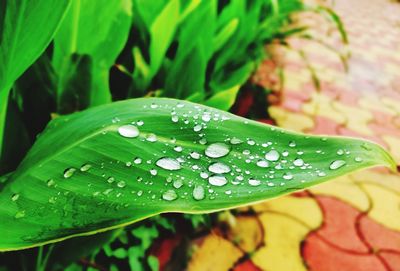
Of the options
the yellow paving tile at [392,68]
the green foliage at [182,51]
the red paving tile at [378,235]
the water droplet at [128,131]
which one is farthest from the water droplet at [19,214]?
the yellow paving tile at [392,68]

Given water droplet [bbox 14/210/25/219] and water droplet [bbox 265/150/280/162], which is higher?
water droplet [bbox 265/150/280/162]

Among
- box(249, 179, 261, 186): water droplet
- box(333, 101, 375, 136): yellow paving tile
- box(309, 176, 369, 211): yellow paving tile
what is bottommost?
box(309, 176, 369, 211): yellow paving tile

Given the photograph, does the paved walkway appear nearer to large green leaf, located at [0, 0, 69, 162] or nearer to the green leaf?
the green leaf

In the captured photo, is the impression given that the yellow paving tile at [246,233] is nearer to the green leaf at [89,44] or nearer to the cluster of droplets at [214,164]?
the green leaf at [89,44]

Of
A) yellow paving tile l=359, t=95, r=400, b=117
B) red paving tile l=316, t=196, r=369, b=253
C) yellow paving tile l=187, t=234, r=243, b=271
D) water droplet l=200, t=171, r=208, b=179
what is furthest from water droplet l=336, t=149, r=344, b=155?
yellow paving tile l=359, t=95, r=400, b=117

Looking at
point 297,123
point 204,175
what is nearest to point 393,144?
point 297,123

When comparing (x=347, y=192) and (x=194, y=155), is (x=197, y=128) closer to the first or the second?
(x=194, y=155)
